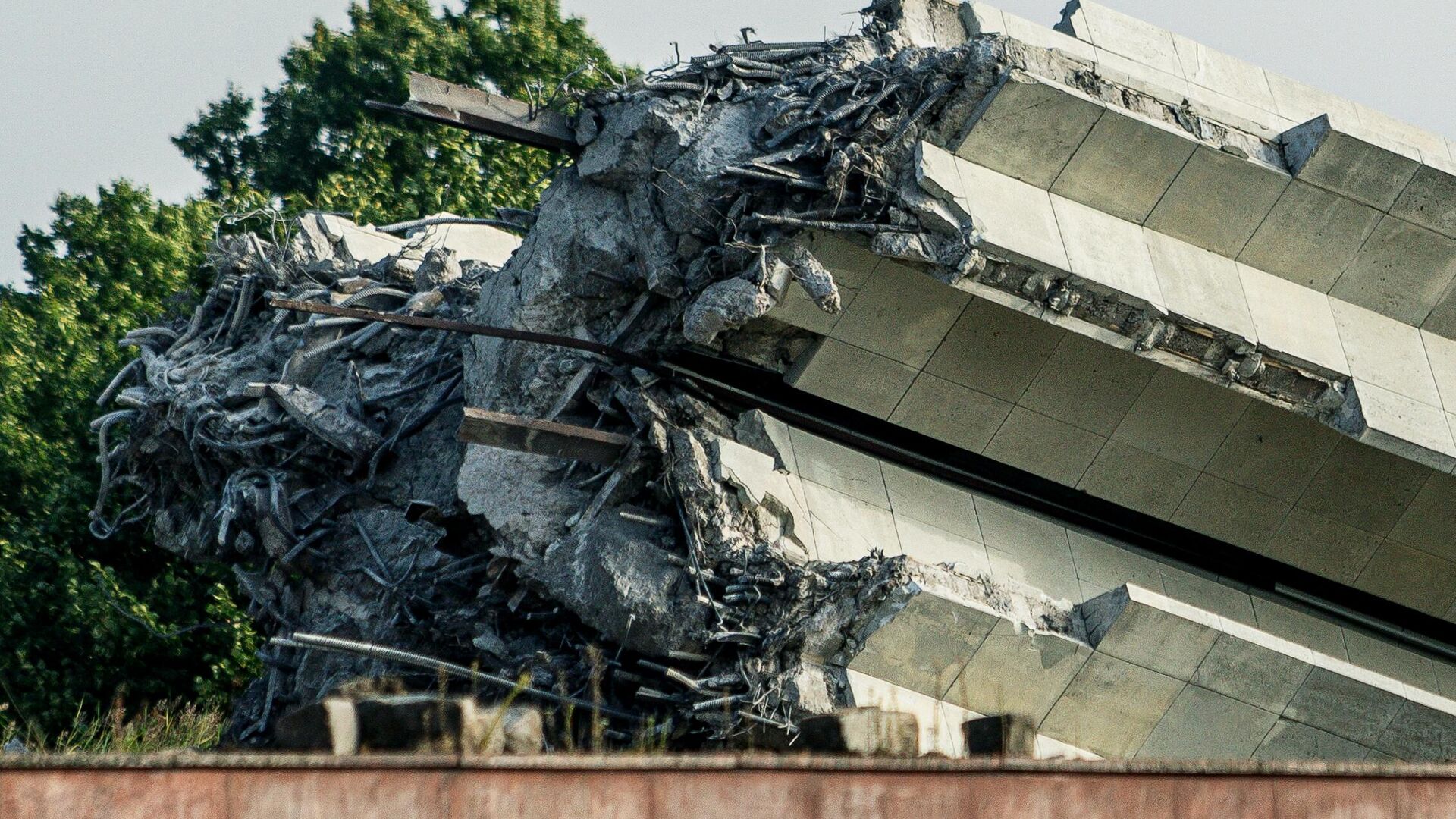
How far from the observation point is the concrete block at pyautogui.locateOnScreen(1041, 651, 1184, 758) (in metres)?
11.1

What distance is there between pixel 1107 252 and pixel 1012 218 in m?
0.68

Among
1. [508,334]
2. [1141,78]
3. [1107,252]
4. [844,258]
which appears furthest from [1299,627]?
[508,334]

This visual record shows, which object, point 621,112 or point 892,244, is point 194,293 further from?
point 892,244

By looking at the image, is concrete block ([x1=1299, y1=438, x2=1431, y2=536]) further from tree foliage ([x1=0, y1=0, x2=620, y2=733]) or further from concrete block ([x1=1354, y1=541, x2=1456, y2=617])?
tree foliage ([x1=0, y1=0, x2=620, y2=733])

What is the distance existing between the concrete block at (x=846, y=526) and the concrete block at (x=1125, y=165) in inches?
96.5

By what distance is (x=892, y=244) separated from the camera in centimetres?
1104

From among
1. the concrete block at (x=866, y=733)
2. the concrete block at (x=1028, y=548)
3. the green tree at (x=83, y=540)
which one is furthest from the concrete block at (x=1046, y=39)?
the green tree at (x=83, y=540)

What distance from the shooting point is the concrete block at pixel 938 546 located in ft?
39.0

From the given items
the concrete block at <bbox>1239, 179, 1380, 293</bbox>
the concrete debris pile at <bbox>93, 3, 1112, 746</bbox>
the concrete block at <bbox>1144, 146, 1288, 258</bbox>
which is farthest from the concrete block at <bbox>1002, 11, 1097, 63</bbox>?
the concrete block at <bbox>1239, 179, 1380, 293</bbox>

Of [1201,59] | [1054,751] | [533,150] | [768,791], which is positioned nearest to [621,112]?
[1201,59]

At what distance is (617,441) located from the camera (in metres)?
11.7

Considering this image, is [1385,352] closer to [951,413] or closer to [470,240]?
[951,413]

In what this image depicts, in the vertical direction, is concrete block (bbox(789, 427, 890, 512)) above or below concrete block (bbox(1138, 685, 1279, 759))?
above

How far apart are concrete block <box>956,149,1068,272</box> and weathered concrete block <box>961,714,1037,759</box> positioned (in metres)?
3.73
